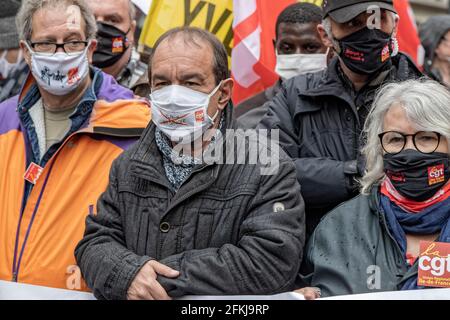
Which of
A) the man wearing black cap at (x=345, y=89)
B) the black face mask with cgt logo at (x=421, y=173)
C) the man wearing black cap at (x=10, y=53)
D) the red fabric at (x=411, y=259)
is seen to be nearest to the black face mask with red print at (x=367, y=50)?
the man wearing black cap at (x=345, y=89)

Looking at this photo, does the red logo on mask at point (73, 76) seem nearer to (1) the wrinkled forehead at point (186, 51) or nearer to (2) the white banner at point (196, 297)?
(1) the wrinkled forehead at point (186, 51)

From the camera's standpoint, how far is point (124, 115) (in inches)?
200

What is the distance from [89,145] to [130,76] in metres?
1.47

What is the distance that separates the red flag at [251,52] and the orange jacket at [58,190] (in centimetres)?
162

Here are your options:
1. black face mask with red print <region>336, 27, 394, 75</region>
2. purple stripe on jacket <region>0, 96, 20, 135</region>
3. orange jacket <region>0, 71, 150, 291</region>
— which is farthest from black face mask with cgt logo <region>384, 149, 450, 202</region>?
purple stripe on jacket <region>0, 96, 20, 135</region>

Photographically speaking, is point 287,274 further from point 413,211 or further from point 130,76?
point 130,76

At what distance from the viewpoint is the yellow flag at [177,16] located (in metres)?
6.64

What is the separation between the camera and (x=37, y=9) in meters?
5.24

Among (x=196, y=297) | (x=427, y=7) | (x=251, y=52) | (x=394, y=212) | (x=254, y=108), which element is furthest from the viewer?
(x=427, y=7)

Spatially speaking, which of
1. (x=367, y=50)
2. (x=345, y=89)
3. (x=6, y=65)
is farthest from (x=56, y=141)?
(x=6, y=65)

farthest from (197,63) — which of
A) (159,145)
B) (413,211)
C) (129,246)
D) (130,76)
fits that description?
(130,76)

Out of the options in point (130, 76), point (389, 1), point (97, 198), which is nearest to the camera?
point (97, 198)

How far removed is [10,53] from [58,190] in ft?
8.80

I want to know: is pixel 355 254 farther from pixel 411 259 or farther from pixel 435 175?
pixel 435 175
